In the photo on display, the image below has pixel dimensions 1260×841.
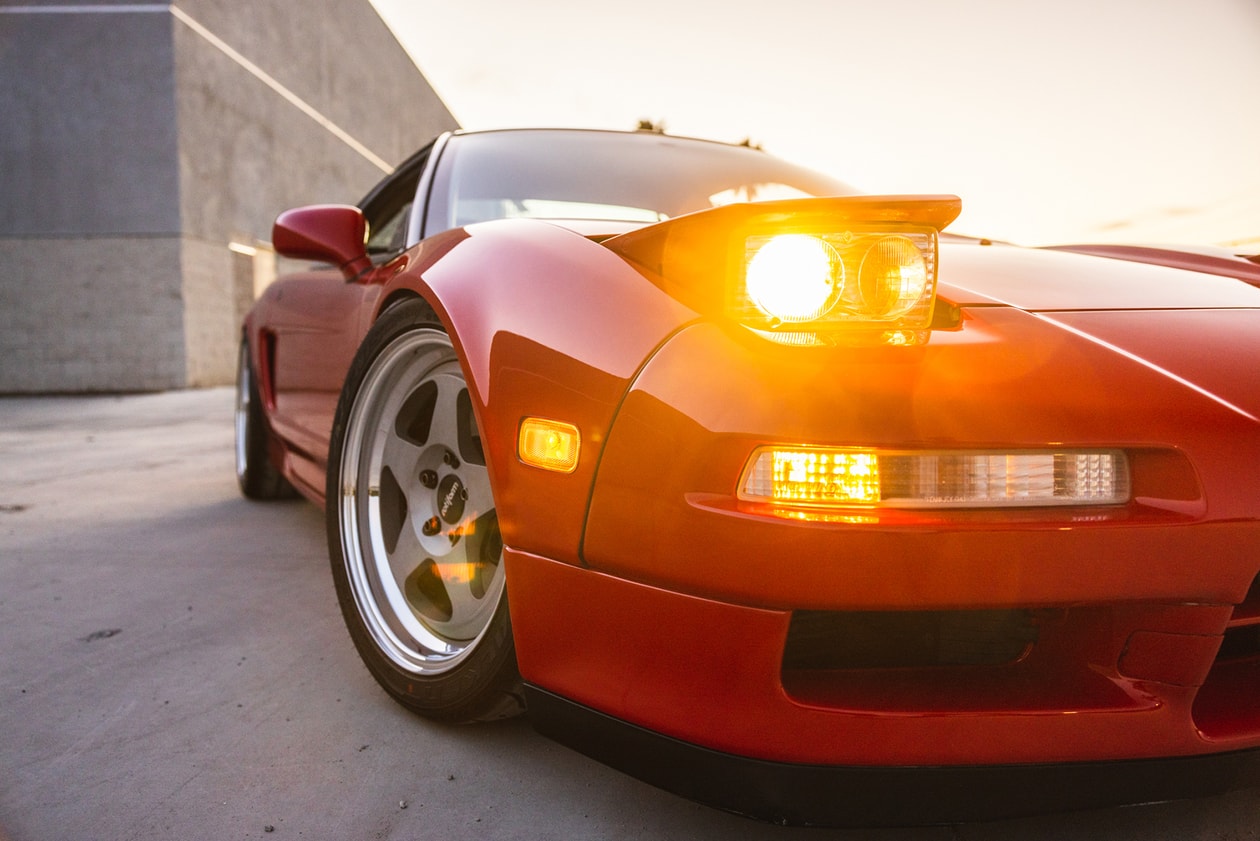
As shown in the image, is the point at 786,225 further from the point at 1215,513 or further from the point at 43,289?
the point at 43,289

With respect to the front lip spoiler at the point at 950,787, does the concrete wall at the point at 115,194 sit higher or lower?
higher

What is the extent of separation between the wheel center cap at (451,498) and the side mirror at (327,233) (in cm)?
83

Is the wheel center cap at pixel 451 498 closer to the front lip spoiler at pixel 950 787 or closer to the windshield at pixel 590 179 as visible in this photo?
the windshield at pixel 590 179

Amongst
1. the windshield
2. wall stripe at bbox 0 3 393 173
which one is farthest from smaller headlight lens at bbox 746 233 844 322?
wall stripe at bbox 0 3 393 173

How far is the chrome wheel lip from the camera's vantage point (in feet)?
11.8

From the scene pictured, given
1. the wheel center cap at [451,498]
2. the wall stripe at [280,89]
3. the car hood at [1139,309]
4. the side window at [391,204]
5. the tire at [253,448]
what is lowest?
the tire at [253,448]

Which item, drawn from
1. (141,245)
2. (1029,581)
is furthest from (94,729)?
(141,245)

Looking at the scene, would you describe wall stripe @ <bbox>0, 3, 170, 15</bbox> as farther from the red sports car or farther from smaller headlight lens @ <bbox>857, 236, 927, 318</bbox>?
smaller headlight lens @ <bbox>857, 236, 927, 318</bbox>

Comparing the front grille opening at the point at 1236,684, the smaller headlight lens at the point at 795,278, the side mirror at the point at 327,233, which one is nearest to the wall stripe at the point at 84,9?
the side mirror at the point at 327,233

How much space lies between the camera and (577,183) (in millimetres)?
2297

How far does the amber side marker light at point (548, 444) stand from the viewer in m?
1.21

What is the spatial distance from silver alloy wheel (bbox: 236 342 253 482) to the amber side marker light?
257 cm

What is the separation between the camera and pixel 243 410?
370cm

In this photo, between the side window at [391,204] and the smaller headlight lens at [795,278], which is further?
the side window at [391,204]
